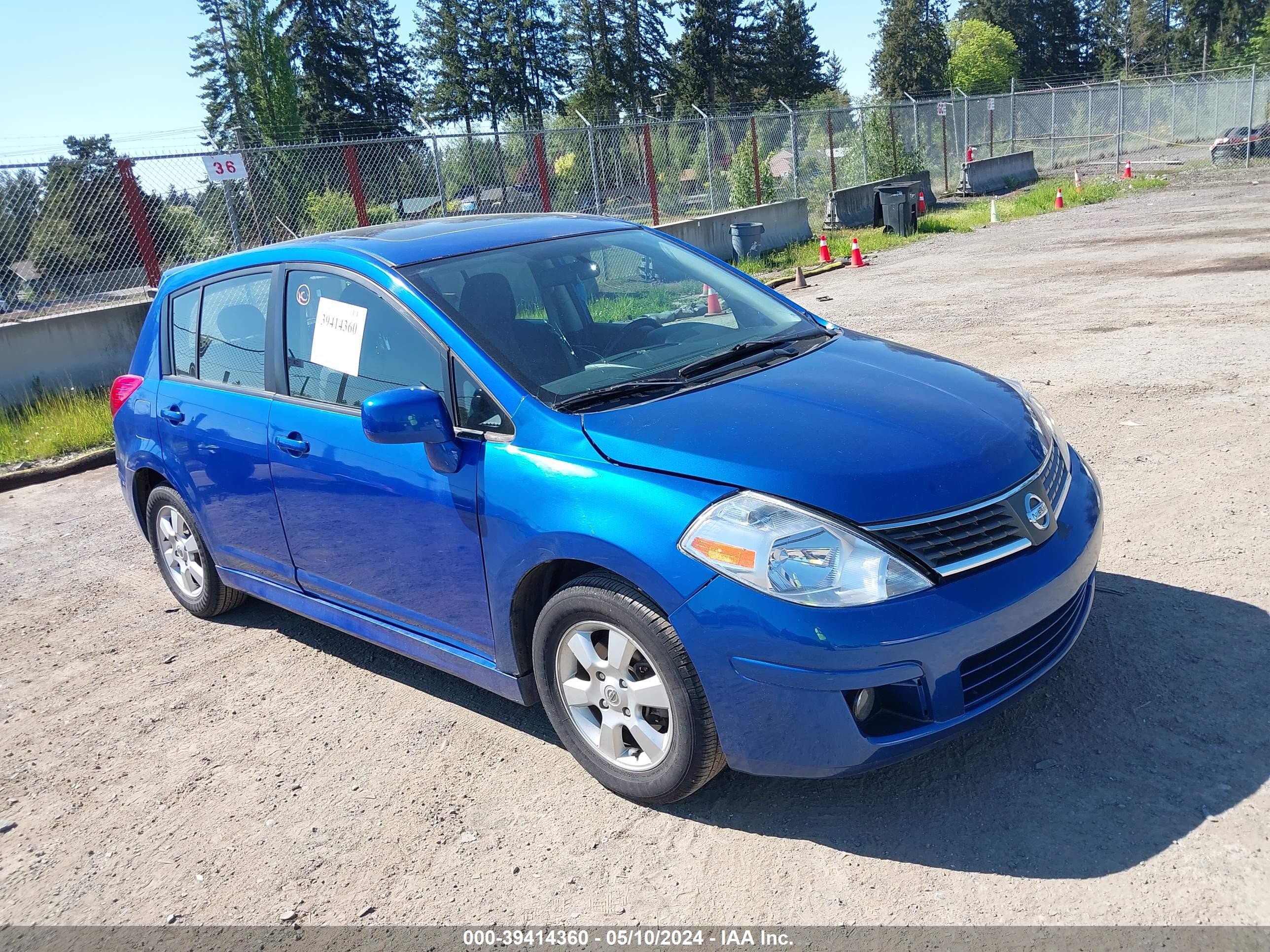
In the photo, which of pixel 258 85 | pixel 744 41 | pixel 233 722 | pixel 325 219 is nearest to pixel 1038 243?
pixel 325 219

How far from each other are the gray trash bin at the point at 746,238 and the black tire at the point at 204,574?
14.8 m

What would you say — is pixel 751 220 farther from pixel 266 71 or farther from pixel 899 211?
pixel 266 71

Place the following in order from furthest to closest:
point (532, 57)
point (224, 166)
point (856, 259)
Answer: point (532, 57) < point (856, 259) < point (224, 166)

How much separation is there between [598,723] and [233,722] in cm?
179

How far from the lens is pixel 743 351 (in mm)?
3838

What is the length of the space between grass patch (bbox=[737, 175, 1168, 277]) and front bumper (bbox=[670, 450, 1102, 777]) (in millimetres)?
14155

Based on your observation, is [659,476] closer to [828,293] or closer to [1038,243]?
[828,293]

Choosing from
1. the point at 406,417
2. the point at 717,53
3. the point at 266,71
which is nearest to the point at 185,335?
the point at 406,417

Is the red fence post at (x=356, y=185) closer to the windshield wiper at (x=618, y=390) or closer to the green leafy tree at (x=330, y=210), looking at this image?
the green leafy tree at (x=330, y=210)

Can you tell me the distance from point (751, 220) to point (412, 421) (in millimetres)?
17358

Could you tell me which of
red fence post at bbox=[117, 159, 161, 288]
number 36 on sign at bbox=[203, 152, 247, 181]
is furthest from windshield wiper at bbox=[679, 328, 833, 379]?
number 36 on sign at bbox=[203, 152, 247, 181]

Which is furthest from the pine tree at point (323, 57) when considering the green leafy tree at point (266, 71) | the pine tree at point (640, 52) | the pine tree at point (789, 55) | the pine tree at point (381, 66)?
the pine tree at point (789, 55)

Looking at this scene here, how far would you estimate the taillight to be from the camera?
521cm

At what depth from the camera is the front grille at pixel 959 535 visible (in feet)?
9.27
